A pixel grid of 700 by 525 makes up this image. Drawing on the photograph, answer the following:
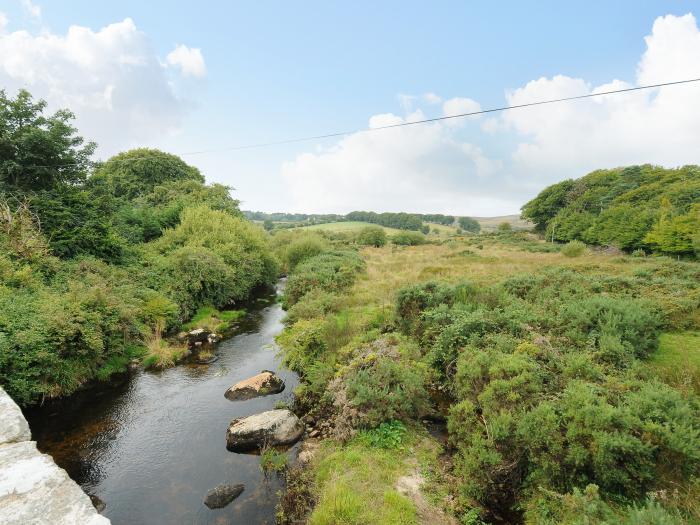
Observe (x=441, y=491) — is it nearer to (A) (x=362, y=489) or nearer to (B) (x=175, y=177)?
(A) (x=362, y=489)

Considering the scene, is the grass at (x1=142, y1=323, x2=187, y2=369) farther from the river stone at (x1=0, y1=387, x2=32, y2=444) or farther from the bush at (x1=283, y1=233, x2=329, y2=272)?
the bush at (x1=283, y1=233, x2=329, y2=272)

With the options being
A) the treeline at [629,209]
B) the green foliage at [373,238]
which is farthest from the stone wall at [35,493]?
the green foliage at [373,238]

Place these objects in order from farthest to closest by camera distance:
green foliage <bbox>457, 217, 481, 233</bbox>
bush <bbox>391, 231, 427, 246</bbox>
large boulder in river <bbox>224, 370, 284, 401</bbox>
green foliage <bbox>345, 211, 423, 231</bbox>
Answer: green foliage <bbox>457, 217, 481, 233</bbox> → green foliage <bbox>345, 211, 423, 231</bbox> → bush <bbox>391, 231, 427, 246</bbox> → large boulder in river <bbox>224, 370, 284, 401</bbox>

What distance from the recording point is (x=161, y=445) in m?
9.68

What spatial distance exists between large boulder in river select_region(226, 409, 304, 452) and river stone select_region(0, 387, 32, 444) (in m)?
4.56

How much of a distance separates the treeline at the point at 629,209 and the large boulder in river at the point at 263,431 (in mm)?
36766

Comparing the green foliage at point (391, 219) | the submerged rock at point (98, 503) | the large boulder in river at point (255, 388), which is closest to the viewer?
the submerged rock at point (98, 503)

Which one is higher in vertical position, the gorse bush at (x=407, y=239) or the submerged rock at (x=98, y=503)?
the gorse bush at (x=407, y=239)

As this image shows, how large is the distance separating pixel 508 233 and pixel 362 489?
80.4 meters

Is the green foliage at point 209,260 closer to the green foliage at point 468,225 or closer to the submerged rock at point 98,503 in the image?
the submerged rock at point 98,503

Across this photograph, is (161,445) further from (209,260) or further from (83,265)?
(209,260)

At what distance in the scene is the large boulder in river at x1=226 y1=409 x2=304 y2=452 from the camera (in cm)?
943

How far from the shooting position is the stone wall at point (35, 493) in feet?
16.5

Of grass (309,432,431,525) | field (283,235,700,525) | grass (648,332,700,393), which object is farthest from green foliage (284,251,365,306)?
grass (648,332,700,393)
